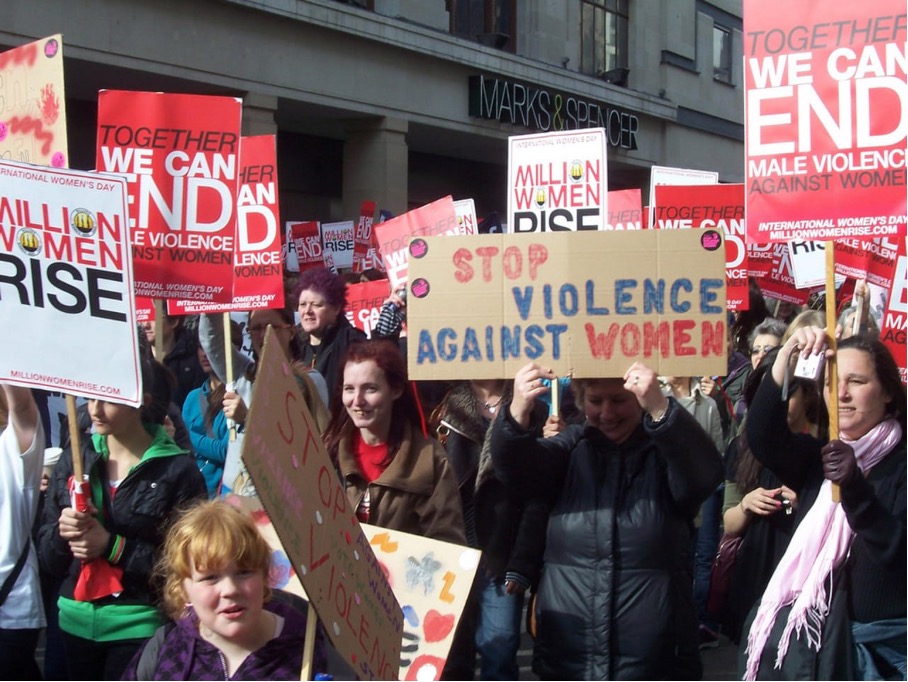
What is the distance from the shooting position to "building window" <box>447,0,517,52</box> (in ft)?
72.7

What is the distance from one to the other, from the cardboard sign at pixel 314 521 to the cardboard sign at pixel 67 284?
136 cm

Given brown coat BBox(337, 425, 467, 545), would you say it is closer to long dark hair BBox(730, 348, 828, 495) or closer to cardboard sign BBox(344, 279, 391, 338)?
long dark hair BBox(730, 348, 828, 495)

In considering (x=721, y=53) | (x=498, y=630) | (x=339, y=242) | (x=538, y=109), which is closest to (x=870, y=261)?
(x=498, y=630)

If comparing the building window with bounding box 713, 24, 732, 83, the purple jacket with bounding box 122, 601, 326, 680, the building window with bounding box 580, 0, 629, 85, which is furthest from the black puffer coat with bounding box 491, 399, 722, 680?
the building window with bounding box 713, 24, 732, 83

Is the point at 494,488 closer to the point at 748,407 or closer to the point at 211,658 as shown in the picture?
the point at 748,407

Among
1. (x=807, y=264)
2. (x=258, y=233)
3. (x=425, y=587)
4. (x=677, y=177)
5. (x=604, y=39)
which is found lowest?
(x=425, y=587)

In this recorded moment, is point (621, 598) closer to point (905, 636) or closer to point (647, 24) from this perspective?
point (905, 636)

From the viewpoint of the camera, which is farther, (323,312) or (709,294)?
(323,312)

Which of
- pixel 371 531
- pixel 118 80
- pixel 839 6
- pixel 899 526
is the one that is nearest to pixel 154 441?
pixel 371 531

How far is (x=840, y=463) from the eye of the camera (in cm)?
342

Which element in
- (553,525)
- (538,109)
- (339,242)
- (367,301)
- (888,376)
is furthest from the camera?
(538,109)

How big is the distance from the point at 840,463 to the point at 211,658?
175 centimetres

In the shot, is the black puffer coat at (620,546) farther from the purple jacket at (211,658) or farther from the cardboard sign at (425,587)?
the purple jacket at (211,658)

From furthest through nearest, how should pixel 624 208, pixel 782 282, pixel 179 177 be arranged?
pixel 624 208 → pixel 782 282 → pixel 179 177
